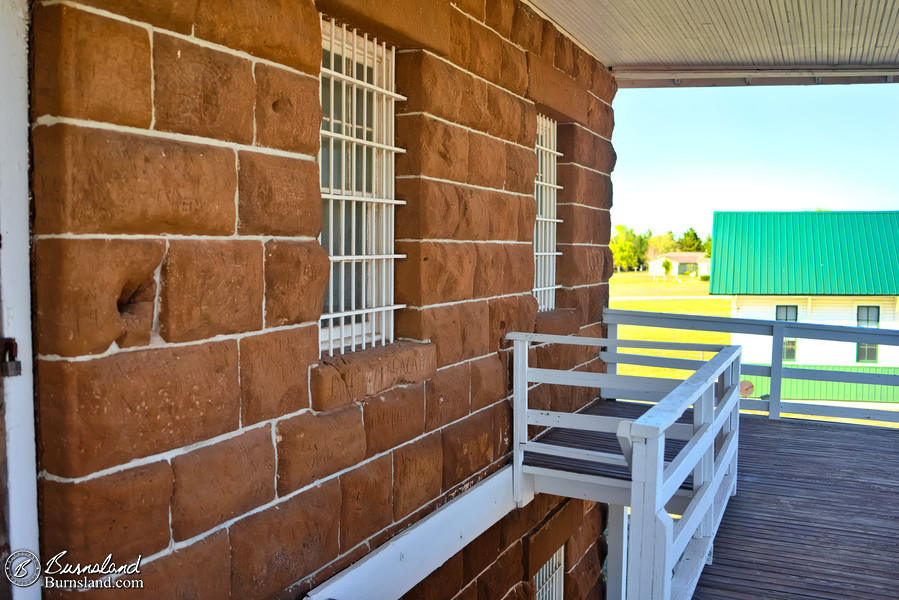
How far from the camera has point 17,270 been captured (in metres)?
2.11

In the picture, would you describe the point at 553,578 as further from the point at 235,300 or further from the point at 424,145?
the point at 235,300

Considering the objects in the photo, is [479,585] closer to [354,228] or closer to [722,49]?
[354,228]

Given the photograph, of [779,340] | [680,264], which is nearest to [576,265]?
[779,340]

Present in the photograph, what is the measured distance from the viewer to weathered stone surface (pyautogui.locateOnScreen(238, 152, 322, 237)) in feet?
8.67

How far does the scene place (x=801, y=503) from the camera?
16.0 feet

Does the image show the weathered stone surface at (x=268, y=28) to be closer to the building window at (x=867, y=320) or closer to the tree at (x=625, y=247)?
the building window at (x=867, y=320)

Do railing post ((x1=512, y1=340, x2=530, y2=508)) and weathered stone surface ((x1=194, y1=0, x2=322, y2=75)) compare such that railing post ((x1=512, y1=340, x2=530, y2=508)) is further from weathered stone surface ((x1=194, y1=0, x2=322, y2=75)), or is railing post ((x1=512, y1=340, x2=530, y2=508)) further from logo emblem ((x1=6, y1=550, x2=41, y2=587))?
logo emblem ((x1=6, y1=550, x2=41, y2=587))

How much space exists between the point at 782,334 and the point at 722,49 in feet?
8.47

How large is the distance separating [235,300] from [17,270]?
2.26 feet

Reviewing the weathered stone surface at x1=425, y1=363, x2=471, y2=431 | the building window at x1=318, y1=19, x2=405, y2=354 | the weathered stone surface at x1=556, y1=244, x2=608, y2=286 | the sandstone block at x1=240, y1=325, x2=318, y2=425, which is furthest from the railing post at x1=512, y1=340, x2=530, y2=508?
the sandstone block at x1=240, y1=325, x2=318, y2=425

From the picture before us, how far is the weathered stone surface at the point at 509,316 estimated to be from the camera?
15.8ft

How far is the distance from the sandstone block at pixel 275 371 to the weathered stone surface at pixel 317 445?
9 centimetres

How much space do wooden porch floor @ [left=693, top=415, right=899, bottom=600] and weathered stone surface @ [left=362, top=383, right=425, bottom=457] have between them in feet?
5.33

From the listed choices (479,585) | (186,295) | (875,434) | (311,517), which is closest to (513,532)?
(479,585)
